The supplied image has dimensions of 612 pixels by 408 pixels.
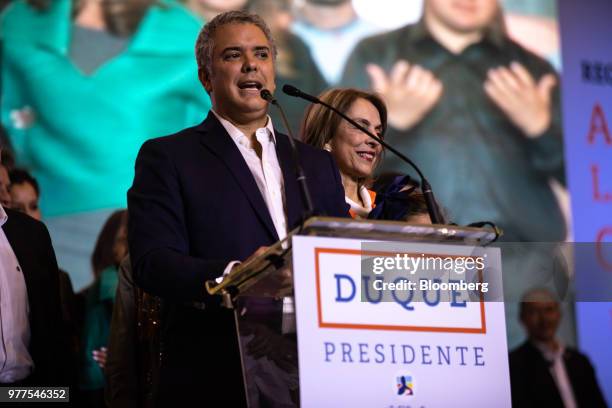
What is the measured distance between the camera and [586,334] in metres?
6.32

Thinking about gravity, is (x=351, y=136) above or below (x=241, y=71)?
below

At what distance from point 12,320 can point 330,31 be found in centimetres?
328

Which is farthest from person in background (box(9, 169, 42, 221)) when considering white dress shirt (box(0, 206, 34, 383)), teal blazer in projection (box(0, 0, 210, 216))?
white dress shirt (box(0, 206, 34, 383))

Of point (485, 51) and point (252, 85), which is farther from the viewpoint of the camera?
point (485, 51)

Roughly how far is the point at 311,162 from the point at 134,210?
0.53m

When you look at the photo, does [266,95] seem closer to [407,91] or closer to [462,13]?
[407,91]

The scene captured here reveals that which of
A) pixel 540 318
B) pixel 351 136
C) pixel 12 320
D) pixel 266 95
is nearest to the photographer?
pixel 266 95

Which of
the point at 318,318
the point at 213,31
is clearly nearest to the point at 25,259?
the point at 213,31

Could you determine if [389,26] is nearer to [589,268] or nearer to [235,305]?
[589,268]

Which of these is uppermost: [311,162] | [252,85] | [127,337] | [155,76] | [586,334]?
[155,76]

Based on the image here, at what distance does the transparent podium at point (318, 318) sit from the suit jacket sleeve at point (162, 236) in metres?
0.11

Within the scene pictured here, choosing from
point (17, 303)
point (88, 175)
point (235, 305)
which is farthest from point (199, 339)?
point (88, 175)

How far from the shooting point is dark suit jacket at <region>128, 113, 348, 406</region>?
247cm

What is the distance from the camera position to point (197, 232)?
8.59ft
